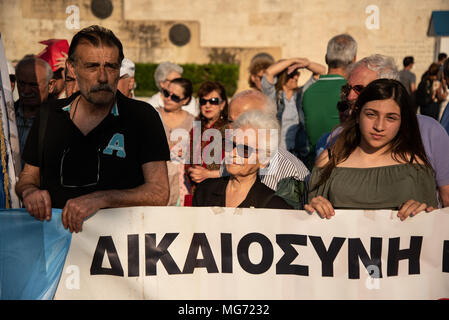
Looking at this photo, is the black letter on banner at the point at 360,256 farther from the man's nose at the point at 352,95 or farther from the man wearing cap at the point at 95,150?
the man's nose at the point at 352,95

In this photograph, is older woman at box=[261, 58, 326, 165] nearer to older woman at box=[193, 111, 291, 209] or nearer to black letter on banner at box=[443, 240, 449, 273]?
older woman at box=[193, 111, 291, 209]

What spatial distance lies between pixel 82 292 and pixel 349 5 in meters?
17.8

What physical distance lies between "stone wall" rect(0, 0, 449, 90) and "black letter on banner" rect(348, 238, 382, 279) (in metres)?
16.2

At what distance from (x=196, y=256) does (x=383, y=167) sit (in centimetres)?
118

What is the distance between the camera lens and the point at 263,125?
3418 mm

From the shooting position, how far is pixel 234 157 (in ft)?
10.6

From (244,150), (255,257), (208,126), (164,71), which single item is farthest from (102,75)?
(164,71)

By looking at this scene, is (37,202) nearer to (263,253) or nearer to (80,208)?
(80,208)

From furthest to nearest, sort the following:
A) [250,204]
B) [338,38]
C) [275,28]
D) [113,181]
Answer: [275,28] < [338,38] < [250,204] < [113,181]

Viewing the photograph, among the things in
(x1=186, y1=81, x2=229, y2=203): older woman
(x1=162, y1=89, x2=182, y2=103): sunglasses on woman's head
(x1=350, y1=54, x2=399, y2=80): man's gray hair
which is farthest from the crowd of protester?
(x1=162, y1=89, x2=182, y2=103): sunglasses on woman's head

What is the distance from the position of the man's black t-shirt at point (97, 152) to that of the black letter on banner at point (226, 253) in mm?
A: 566

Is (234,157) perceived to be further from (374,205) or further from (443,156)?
(443,156)

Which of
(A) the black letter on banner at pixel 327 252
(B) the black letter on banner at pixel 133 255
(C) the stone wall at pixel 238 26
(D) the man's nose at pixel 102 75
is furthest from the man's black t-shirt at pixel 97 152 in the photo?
(C) the stone wall at pixel 238 26
